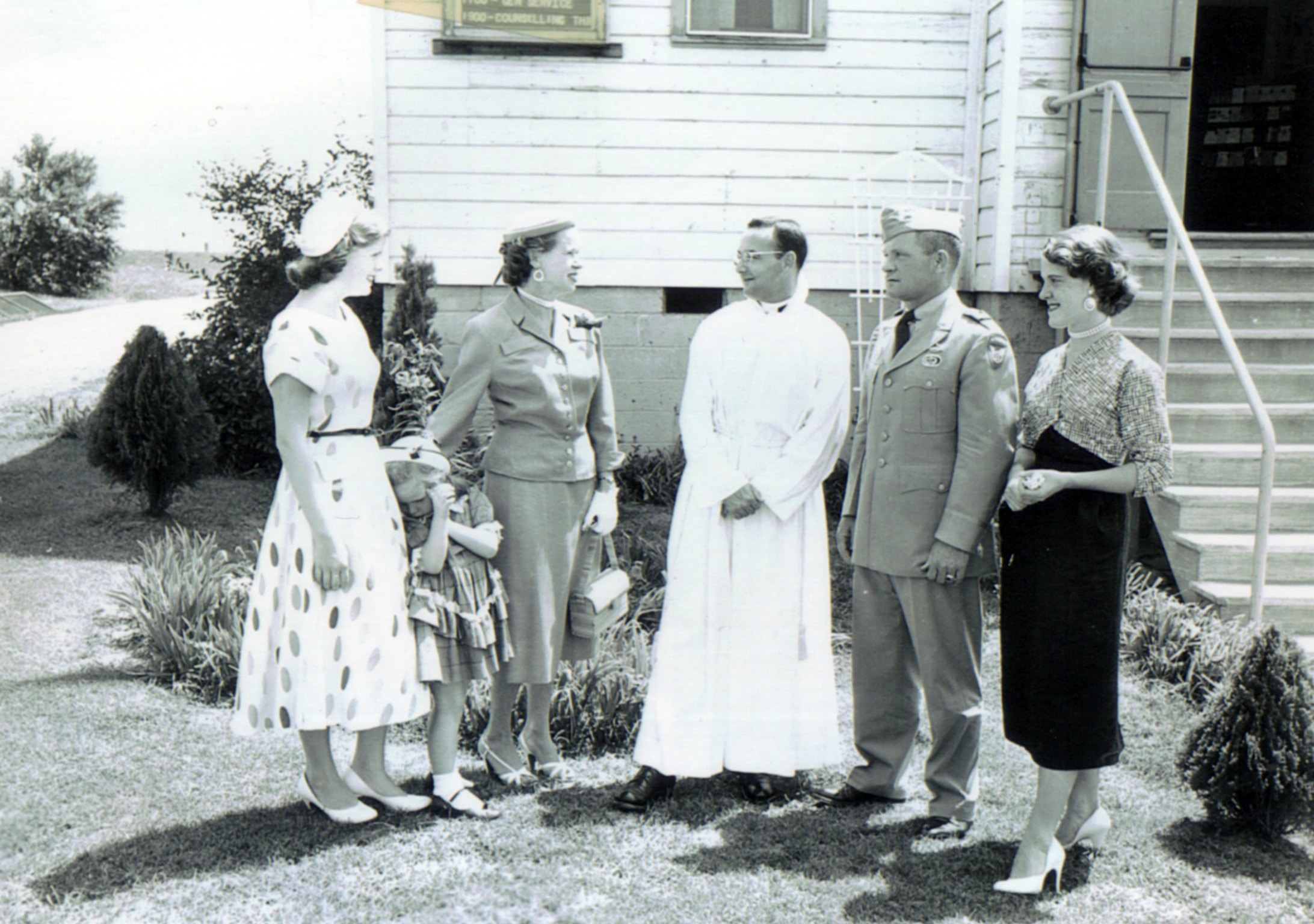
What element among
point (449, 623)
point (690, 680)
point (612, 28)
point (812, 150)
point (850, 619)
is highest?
point (612, 28)

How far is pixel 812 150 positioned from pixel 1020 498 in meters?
5.50

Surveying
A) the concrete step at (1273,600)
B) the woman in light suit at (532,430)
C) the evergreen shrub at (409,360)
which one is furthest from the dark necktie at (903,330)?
the evergreen shrub at (409,360)

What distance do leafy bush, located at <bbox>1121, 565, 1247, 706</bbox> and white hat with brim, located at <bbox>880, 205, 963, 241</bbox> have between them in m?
2.54

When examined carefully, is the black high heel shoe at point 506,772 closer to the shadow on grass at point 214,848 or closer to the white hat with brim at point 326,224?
the shadow on grass at point 214,848

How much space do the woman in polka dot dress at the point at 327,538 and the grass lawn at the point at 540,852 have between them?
43 centimetres

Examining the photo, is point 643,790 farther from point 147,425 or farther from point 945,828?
point 147,425

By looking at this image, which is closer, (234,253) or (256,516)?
(256,516)

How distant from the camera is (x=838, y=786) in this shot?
4.03 m

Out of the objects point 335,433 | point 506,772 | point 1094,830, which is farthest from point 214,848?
point 1094,830

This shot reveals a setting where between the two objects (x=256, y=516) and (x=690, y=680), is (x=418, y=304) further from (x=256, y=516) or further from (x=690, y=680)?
(x=690, y=680)

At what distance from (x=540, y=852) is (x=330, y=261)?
6.20ft

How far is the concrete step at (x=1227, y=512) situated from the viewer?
227 inches

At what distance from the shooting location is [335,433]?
3.31m

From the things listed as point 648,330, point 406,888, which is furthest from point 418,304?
point 406,888
